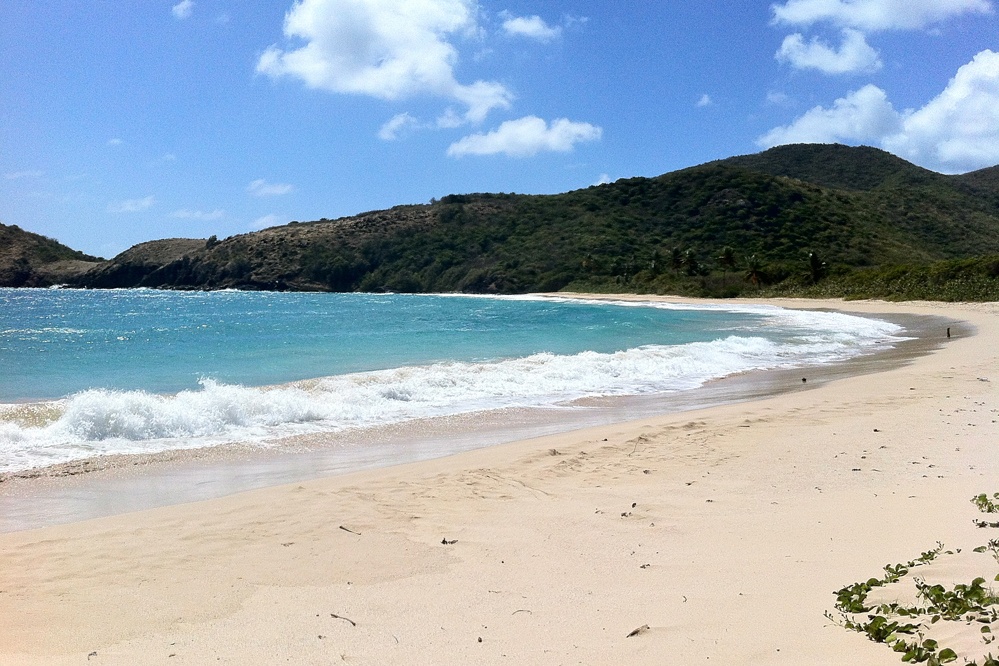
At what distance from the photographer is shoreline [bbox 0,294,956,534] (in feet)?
22.2

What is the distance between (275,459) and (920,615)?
23.7 feet

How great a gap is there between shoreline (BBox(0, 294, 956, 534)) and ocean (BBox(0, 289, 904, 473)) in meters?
0.49

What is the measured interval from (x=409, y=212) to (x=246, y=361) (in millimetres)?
113737

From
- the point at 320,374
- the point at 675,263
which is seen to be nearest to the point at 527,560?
the point at 320,374

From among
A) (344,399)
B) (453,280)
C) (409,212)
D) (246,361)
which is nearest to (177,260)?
(409,212)

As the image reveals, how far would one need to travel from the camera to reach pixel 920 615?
3217mm

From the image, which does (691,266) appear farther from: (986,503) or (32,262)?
(32,262)

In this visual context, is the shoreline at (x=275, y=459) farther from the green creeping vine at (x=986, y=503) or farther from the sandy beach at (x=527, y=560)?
the green creeping vine at (x=986, y=503)

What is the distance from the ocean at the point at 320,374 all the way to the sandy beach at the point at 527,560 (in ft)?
13.4

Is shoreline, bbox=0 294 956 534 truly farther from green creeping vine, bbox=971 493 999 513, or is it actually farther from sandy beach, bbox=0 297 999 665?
green creeping vine, bbox=971 493 999 513

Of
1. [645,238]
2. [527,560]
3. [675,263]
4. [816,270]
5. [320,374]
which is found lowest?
[527,560]

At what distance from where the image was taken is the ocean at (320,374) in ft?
32.7

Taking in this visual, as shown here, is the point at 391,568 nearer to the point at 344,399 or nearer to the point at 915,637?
the point at 915,637

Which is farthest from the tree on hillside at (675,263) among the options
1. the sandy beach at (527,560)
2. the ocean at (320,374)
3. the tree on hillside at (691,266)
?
the sandy beach at (527,560)
